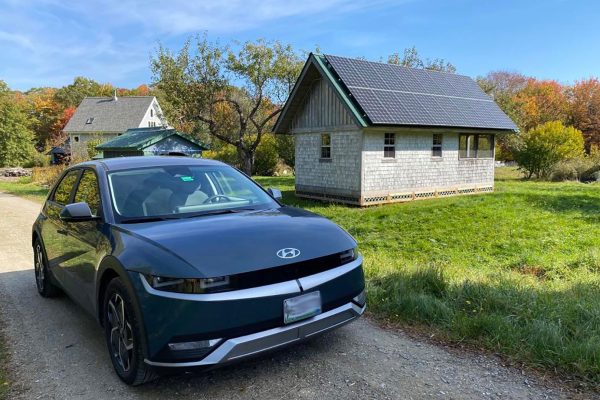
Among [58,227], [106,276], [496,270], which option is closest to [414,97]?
[496,270]

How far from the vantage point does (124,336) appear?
3424 mm

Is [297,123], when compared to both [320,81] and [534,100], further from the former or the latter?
[534,100]

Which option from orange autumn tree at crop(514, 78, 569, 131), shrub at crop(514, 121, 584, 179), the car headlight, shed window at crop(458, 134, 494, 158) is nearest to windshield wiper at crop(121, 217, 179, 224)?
the car headlight

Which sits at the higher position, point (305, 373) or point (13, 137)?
point (13, 137)

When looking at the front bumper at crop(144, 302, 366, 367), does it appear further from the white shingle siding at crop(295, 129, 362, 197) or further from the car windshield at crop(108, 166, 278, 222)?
the white shingle siding at crop(295, 129, 362, 197)

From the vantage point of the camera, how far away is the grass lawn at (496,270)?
13.0ft

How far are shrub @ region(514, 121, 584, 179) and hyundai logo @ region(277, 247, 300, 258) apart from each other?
30.5m

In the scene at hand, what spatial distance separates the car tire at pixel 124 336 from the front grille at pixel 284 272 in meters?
0.75

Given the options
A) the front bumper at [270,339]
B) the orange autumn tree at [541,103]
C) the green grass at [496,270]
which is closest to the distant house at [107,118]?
the green grass at [496,270]

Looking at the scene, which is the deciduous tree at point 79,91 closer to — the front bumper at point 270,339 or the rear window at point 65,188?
the rear window at point 65,188

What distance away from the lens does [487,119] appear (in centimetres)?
2111

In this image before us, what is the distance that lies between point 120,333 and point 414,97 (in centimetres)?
1792

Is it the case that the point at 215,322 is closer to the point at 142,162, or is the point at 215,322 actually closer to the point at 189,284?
the point at 189,284

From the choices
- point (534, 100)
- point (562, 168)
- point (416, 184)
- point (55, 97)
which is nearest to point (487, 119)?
point (416, 184)
